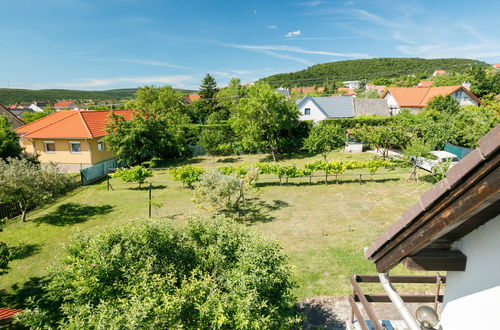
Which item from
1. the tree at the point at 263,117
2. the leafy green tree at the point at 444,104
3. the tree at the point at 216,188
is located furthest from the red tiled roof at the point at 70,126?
the leafy green tree at the point at 444,104

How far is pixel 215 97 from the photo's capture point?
57.8 metres

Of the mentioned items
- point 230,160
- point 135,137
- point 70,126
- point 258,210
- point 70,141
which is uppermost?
point 70,126

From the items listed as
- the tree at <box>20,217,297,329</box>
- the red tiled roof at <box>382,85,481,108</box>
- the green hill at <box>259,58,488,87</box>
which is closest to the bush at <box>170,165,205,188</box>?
the tree at <box>20,217,297,329</box>

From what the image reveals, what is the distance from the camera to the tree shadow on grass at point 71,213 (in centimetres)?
1645

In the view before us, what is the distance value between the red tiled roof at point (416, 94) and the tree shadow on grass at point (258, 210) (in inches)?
1696

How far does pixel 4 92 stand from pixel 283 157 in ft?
669

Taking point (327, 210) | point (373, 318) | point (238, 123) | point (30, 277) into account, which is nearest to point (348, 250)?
point (327, 210)

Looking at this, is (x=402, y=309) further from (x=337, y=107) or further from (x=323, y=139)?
(x=337, y=107)

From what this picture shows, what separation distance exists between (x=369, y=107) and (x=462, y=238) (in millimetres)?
45767

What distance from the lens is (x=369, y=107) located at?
43.6 m

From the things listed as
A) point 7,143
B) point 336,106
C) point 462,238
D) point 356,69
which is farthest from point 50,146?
point 356,69

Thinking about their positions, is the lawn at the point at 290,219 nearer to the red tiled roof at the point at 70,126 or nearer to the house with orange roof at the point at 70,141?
the house with orange roof at the point at 70,141

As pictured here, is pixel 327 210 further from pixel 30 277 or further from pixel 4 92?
pixel 4 92

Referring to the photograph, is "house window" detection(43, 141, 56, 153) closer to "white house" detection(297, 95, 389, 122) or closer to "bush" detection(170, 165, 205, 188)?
"bush" detection(170, 165, 205, 188)
